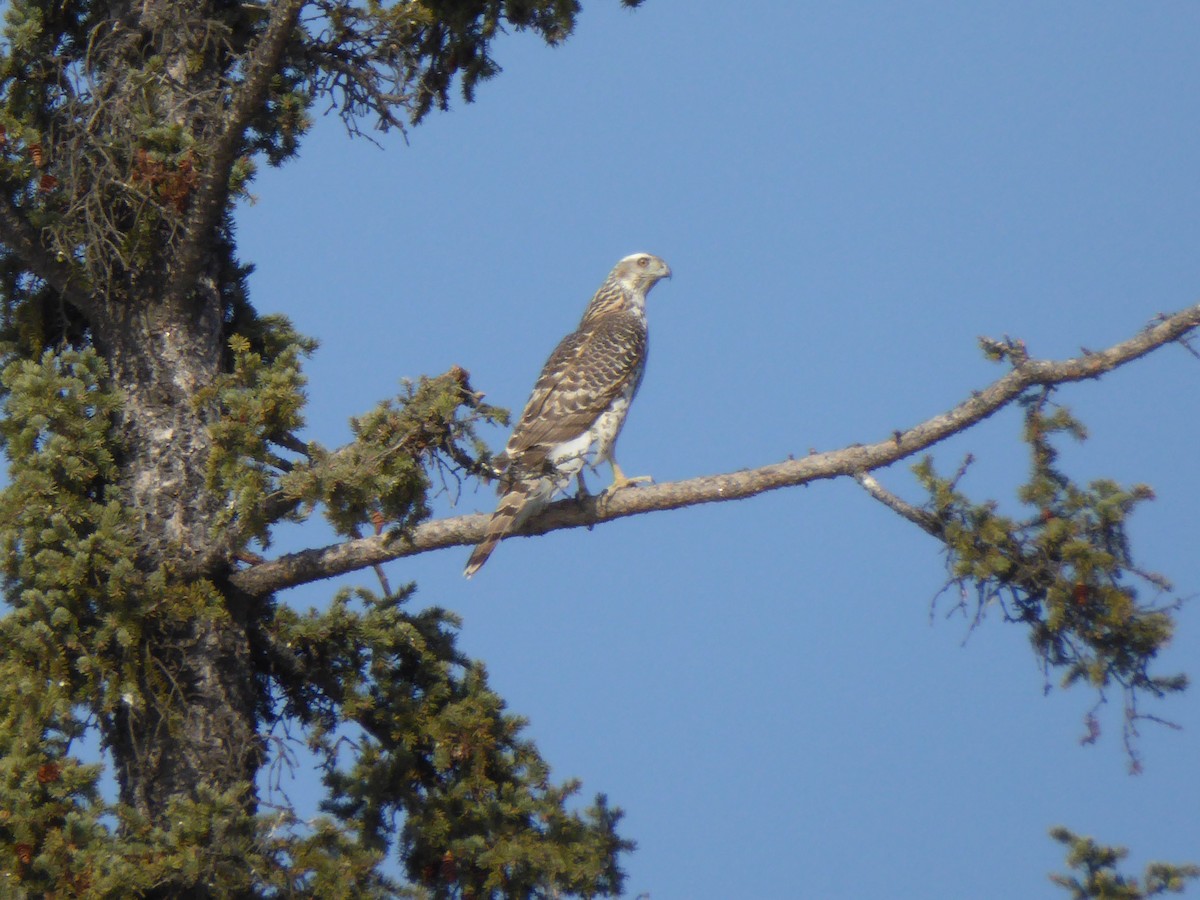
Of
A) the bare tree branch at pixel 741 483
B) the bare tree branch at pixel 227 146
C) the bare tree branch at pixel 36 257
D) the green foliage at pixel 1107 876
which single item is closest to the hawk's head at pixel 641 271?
the bare tree branch at pixel 741 483

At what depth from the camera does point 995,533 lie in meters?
6.20

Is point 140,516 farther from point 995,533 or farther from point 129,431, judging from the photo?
point 995,533

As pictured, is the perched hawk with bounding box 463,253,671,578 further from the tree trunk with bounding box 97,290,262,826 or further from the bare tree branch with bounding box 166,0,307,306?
the bare tree branch with bounding box 166,0,307,306

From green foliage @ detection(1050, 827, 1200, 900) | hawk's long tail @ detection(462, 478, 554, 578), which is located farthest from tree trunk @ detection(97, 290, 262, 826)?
green foliage @ detection(1050, 827, 1200, 900)

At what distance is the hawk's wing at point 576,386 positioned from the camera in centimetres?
907

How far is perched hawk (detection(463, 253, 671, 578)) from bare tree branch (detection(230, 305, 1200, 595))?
32 centimetres

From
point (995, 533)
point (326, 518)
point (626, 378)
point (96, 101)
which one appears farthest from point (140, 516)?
point (995, 533)

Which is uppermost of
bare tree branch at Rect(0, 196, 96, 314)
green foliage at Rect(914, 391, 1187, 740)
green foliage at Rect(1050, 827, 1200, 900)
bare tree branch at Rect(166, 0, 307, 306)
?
bare tree branch at Rect(166, 0, 307, 306)

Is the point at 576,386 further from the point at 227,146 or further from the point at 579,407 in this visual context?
the point at 227,146

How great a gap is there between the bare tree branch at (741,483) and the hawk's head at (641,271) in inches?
139

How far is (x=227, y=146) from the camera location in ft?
24.8

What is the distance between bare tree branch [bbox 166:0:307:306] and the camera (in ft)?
24.2

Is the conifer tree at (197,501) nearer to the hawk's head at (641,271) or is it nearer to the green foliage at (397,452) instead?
the green foliage at (397,452)

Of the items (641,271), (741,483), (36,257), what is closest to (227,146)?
(36,257)
